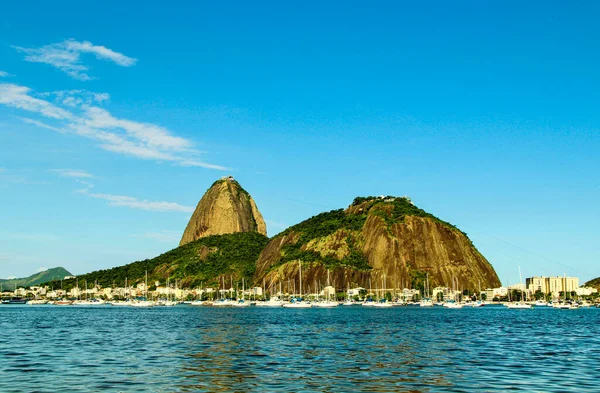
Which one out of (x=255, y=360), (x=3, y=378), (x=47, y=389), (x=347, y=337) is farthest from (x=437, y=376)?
(x=347, y=337)

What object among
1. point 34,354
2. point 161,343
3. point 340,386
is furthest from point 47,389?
point 161,343

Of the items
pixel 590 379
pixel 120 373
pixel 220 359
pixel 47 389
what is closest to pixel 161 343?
pixel 220 359

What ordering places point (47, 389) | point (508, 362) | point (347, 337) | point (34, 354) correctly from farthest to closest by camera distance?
point (347, 337), point (34, 354), point (508, 362), point (47, 389)

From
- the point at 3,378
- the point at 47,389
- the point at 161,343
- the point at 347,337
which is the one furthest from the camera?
the point at 347,337

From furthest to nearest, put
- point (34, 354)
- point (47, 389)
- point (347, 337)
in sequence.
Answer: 1. point (347, 337)
2. point (34, 354)
3. point (47, 389)

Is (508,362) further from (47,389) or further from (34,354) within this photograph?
(34,354)

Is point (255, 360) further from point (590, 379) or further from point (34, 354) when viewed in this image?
point (590, 379)

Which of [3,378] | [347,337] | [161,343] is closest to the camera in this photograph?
[3,378]

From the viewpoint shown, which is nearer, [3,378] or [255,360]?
[3,378]

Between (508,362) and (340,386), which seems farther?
(508,362)
